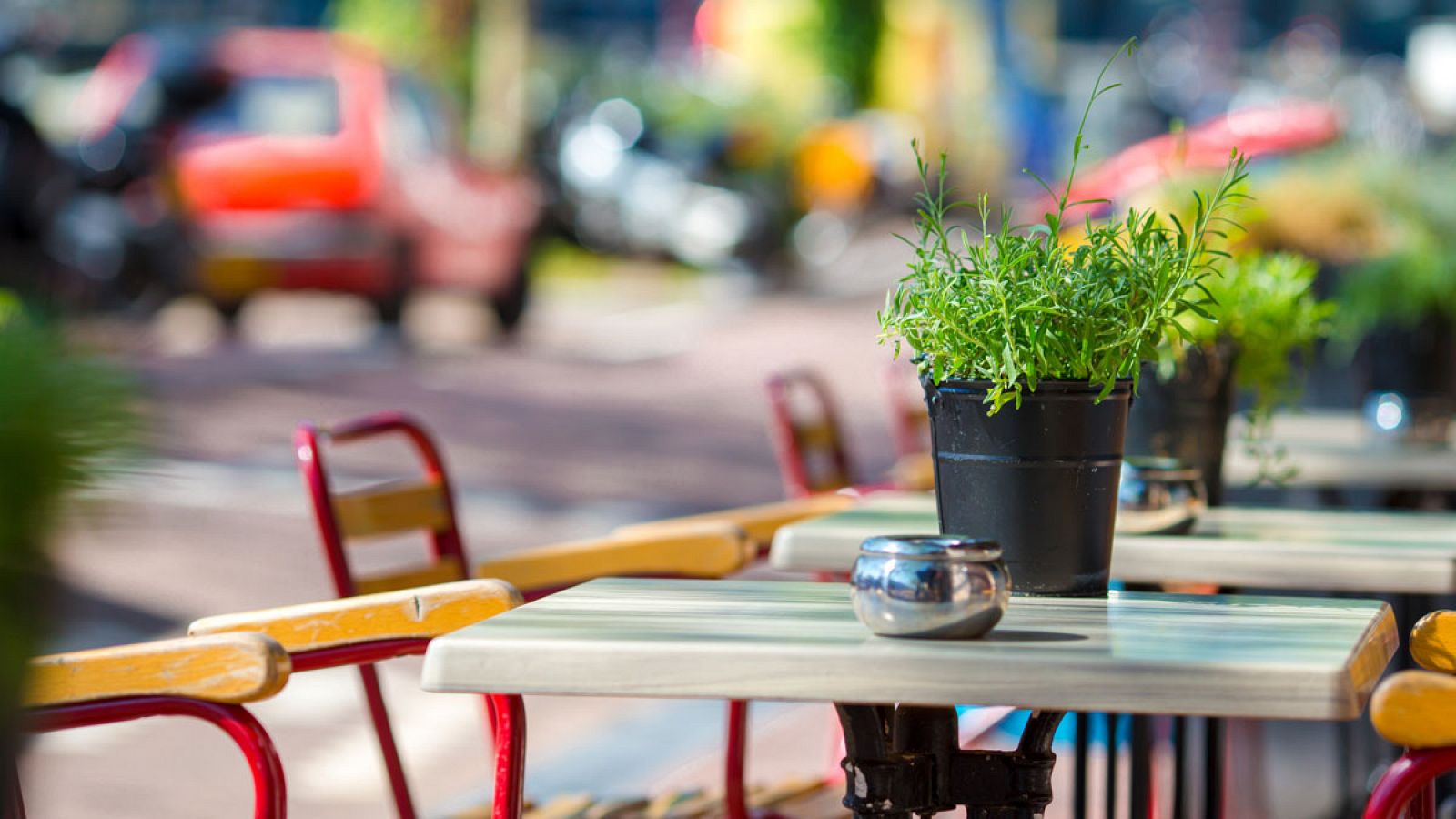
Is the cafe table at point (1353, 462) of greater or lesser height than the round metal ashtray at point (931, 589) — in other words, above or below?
below

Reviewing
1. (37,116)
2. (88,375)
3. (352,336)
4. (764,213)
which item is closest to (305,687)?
(88,375)

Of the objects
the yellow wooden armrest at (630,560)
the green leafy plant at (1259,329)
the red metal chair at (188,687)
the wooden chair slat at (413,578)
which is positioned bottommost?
the wooden chair slat at (413,578)

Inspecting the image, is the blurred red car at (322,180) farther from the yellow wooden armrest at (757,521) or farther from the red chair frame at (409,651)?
the red chair frame at (409,651)

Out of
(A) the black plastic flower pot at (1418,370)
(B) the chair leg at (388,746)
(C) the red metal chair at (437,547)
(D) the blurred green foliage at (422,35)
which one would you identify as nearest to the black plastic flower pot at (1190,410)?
(C) the red metal chair at (437,547)

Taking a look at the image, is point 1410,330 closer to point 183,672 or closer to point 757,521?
point 757,521

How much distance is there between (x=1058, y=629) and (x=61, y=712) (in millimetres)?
892

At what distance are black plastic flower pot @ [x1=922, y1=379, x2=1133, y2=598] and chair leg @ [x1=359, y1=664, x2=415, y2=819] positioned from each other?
0.90 m

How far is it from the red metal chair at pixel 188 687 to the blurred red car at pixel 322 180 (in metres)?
10.2

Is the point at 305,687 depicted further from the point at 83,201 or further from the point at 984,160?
the point at 984,160

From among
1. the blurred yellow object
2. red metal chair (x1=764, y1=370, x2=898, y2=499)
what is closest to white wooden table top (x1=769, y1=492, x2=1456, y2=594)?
red metal chair (x1=764, y1=370, x2=898, y2=499)

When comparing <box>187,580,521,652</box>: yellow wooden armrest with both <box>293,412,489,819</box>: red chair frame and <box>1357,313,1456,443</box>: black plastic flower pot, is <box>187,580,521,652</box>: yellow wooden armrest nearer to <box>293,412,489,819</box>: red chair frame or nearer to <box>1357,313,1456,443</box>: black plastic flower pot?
<box>293,412,489,819</box>: red chair frame

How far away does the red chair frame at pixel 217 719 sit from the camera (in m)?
1.83

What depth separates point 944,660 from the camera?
1636 millimetres

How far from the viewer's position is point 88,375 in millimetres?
918
